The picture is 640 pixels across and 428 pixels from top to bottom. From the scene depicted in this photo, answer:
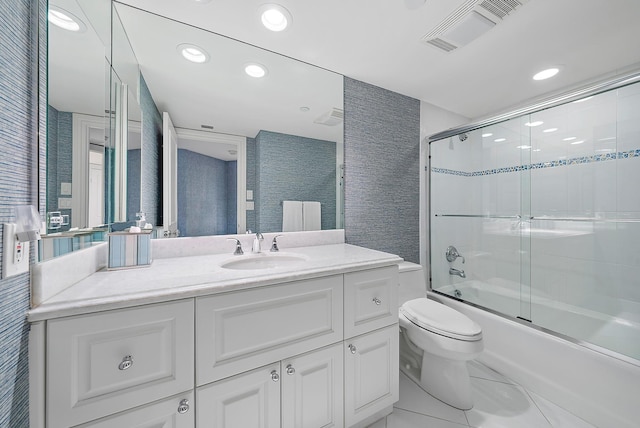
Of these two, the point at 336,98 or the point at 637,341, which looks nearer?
the point at 637,341

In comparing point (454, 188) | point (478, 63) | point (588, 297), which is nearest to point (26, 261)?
point (478, 63)

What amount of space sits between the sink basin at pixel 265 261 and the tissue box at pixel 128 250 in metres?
0.38

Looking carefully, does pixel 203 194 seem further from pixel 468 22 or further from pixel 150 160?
pixel 468 22

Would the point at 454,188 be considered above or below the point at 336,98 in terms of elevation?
below

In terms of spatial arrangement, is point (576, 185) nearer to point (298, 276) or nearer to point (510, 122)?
point (510, 122)

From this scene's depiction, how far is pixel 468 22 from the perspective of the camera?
1.30 meters

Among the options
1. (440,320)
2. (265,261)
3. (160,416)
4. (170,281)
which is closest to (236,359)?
(160,416)

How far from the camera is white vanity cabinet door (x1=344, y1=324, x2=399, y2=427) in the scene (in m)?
1.13

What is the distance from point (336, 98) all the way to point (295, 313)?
155 cm

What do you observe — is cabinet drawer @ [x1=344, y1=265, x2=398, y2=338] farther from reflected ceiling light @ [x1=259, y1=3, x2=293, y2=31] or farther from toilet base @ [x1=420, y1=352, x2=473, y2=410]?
reflected ceiling light @ [x1=259, y1=3, x2=293, y2=31]

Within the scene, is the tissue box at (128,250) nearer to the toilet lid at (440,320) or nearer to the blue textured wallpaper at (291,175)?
the blue textured wallpaper at (291,175)

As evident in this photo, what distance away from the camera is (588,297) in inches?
73.6

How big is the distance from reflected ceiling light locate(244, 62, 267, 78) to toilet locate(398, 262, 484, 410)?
5.87 ft

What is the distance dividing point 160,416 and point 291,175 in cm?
130
